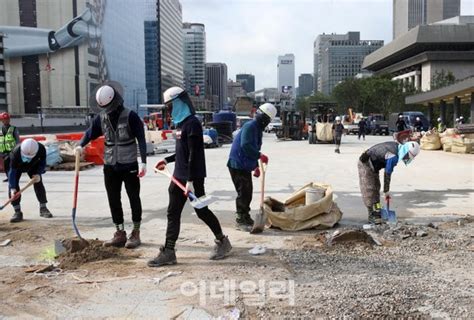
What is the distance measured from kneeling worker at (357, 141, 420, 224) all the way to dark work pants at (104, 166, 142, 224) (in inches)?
125

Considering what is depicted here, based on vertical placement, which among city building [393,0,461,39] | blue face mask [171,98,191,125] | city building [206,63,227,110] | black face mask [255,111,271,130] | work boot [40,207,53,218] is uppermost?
city building [393,0,461,39]

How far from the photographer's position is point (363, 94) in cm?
7338

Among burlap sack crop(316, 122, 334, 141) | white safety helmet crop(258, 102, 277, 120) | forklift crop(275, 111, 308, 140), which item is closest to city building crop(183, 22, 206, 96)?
forklift crop(275, 111, 308, 140)

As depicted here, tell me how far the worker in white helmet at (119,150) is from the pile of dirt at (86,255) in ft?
0.76

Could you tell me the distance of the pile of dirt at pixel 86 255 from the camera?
524 centimetres

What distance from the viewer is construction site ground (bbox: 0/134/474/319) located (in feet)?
13.3

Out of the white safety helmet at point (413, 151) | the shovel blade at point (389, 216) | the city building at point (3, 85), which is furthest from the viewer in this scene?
the city building at point (3, 85)

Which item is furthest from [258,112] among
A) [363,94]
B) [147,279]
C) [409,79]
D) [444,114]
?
[409,79]

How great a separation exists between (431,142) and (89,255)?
69.1 ft

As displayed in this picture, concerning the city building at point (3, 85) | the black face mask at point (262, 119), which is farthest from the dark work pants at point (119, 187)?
the city building at point (3, 85)

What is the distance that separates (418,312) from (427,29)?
3445 inches

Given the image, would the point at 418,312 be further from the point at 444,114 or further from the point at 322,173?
the point at 444,114

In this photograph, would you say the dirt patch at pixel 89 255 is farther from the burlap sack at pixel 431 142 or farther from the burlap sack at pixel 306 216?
the burlap sack at pixel 431 142

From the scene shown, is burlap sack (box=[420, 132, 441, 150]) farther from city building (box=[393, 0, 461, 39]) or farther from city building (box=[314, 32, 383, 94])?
city building (box=[393, 0, 461, 39])
